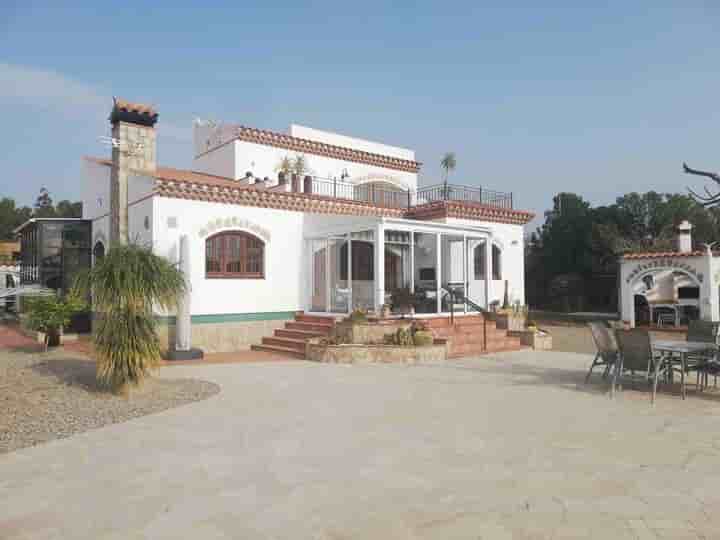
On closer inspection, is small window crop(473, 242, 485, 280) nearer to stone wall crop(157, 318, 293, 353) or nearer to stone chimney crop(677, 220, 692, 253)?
stone wall crop(157, 318, 293, 353)

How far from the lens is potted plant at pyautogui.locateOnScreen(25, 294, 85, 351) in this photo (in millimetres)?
12359

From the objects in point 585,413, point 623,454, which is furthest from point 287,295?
point 623,454

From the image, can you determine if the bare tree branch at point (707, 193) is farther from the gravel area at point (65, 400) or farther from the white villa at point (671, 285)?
the white villa at point (671, 285)

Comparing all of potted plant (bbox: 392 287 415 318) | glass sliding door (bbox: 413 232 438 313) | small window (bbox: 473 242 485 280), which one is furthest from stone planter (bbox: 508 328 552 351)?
potted plant (bbox: 392 287 415 318)

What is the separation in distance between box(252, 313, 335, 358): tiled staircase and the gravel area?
160 inches

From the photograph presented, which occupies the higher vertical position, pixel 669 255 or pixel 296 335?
pixel 669 255

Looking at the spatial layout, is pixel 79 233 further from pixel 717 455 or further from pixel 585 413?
pixel 717 455

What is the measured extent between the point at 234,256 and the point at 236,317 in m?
1.56

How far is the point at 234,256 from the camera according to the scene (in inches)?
541

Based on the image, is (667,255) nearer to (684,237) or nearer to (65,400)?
(684,237)

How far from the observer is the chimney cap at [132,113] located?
1364 cm

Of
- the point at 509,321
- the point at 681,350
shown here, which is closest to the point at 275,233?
the point at 509,321

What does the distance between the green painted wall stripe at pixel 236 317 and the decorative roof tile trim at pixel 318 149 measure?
7.21 metres

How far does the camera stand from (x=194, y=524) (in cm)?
355
